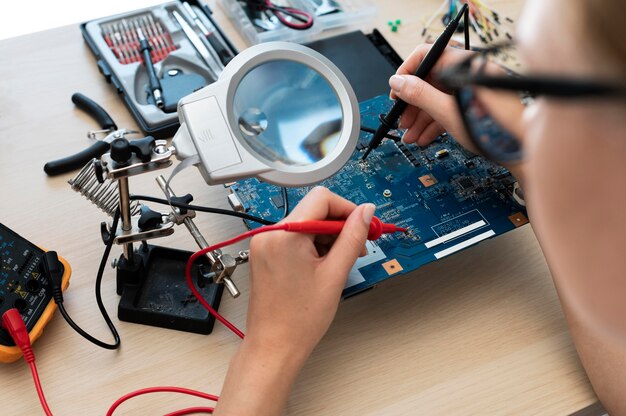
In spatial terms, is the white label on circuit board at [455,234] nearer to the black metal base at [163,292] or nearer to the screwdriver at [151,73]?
the black metal base at [163,292]

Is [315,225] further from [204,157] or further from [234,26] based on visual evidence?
[234,26]

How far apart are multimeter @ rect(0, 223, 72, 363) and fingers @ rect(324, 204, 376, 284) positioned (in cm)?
46

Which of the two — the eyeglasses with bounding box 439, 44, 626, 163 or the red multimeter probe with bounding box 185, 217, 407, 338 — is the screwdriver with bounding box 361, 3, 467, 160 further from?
the eyeglasses with bounding box 439, 44, 626, 163

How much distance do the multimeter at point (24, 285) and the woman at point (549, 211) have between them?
0.33 metres

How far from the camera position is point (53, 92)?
4.56 feet

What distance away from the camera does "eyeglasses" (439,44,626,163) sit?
46cm

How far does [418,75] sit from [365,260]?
35 centimetres

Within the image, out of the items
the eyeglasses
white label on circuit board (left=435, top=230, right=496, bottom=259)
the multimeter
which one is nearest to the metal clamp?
the multimeter

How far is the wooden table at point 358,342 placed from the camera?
3.30 ft

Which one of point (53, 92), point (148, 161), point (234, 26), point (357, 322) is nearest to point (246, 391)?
point (357, 322)

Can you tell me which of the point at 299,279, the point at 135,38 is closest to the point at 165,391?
the point at 299,279

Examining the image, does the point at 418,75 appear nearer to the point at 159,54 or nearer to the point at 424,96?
the point at 424,96

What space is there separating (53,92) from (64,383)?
67 cm

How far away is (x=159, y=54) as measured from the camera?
1431 millimetres
